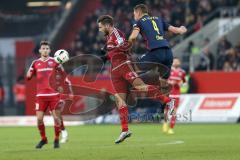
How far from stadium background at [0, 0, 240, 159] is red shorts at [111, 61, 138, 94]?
7.76 m

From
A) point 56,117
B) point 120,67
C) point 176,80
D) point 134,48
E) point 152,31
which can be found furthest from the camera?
point 134,48

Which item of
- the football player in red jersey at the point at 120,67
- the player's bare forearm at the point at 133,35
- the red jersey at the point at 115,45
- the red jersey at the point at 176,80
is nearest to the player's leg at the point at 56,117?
the football player in red jersey at the point at 120,67

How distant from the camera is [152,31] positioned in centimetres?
1719

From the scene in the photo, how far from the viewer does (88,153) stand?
15.6 m

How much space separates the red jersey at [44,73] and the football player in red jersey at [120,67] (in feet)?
4.67

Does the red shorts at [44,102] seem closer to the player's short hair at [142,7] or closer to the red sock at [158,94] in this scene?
the red sock at [158,94]

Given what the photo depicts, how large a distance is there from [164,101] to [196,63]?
17.3m

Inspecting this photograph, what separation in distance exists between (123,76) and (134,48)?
19106 mm

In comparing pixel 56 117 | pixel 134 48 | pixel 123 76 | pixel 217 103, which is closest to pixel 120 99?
pixel 123 76

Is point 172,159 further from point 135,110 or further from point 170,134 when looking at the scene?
point 135,110

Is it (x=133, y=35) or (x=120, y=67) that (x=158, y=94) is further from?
(x=133, y=35)

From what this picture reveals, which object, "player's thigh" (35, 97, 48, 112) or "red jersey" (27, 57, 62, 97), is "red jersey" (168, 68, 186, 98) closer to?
"red jersey" (27, 57, 62, 97)

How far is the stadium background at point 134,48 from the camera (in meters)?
32.2

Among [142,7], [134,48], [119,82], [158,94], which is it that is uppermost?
[142,7]
